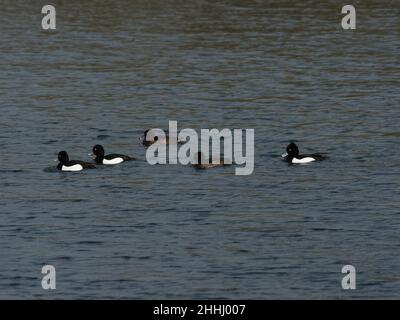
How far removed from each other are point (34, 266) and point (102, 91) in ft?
67.4

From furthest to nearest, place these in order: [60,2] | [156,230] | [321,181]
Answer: [60,2], [321,181], [156,230]

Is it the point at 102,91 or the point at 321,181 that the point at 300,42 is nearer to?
the point at 102,91

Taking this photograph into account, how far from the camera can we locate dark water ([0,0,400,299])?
95.1 ft

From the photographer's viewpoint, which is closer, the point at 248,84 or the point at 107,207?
the point at 107,207

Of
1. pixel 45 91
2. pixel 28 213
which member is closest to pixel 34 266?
pixel 28 213

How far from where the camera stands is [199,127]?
42.7m

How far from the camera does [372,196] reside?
113ft

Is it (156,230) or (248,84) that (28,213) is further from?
(248,84)

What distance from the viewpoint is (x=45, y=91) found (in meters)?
49.0

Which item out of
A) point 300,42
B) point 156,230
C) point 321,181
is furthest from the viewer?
point 300,42

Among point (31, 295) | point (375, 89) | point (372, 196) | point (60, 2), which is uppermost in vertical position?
point (60, 2)

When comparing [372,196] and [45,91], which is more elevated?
[45,91]

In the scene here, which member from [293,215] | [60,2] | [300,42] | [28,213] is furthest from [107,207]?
[60,2]

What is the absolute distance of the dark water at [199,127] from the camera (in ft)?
95.1
